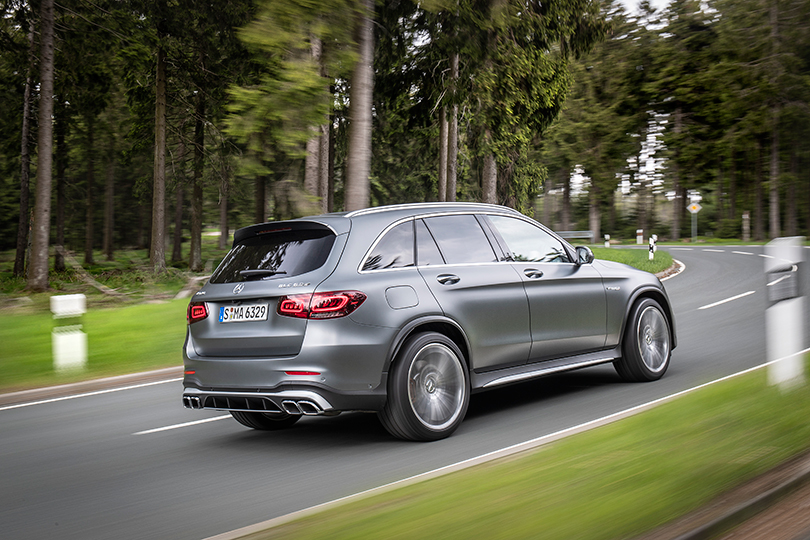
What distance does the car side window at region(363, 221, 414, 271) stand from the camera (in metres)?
5.71

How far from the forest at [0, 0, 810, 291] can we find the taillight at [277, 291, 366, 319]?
253 inches

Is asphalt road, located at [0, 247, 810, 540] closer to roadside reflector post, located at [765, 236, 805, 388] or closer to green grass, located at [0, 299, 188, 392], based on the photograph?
roadside reflector post, located at [765, 236, 805, 388]

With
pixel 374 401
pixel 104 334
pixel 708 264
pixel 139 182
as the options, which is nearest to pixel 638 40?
pixel 708 264

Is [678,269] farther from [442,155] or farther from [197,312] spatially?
[197,312]

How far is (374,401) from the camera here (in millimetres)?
5430

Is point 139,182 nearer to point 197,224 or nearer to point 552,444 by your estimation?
point 197,224

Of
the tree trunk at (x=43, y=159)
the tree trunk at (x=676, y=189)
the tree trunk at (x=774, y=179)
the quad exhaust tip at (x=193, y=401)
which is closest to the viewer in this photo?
the quad exhaust tip at (x=193, y=401)

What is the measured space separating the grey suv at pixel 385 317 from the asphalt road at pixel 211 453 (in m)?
0.38

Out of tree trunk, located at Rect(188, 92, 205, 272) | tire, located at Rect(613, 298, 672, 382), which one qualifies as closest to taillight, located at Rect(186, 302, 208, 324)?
tire, located at Rect(613, 298, 672, 382)

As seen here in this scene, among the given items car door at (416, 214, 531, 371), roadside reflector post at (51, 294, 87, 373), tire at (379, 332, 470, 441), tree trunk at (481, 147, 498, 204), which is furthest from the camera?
tree trunk at (481, 147, 498, 204)

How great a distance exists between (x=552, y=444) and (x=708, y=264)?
21524mm

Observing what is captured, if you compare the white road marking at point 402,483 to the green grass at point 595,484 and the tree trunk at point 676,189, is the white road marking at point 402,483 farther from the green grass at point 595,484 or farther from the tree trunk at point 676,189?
the tree trunk at point 676,189

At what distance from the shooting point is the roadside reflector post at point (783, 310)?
5.95 m

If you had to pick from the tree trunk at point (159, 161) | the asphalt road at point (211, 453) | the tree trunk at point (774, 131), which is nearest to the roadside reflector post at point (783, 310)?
the asphalt road at point (211, 453)
